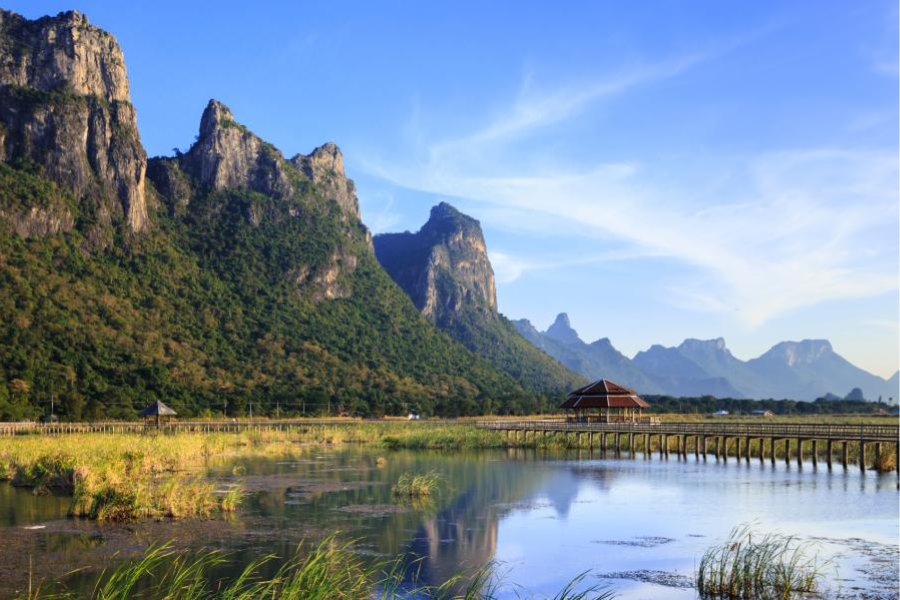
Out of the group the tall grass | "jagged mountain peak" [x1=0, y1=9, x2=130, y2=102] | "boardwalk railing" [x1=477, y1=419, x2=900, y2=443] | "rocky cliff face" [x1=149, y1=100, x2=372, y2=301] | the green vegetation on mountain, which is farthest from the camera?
"rocky cliff face" [x1=149, y1=100, x2=372, y2=301]

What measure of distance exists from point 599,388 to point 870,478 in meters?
31.9

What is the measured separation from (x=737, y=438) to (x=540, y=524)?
28722 mm

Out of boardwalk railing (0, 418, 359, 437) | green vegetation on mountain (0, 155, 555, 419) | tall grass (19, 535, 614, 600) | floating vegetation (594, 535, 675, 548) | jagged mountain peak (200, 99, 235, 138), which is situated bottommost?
floating vegetation (594, 535, 675, 548)

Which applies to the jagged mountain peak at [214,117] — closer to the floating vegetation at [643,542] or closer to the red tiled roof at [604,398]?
the red tiled roof at [604,398]

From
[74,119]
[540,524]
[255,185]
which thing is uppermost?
[74,119]

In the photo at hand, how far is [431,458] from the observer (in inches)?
2018

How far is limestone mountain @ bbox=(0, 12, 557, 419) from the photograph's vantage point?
288 ft

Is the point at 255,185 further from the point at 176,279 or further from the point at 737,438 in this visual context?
the point at 737,438

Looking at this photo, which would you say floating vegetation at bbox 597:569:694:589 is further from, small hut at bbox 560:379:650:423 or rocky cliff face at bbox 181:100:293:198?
rocky cliff face at bbox 181:100:293:198

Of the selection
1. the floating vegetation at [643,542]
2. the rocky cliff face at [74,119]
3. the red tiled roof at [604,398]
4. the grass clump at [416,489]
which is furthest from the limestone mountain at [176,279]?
the floating vegetation at [643,542]

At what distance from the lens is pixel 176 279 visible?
12006 cm

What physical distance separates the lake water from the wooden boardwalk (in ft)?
12.9

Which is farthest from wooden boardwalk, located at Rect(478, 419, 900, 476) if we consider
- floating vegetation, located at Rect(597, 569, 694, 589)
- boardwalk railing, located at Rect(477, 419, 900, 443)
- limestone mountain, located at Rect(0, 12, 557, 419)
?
limestone mountain, located at Rect(0, 12, 557, 419)

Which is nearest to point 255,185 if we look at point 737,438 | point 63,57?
point 63,57
